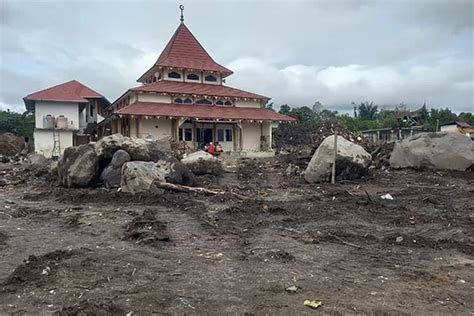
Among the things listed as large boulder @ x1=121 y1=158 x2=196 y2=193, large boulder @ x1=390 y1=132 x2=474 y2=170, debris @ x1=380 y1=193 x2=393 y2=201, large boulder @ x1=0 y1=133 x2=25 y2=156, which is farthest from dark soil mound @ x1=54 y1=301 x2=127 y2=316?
large boulder @ x1=0 y1=133 x2=25 y2=156

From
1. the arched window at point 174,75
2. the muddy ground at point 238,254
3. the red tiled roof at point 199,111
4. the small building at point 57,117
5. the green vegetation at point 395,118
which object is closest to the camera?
the muddy ground at point 238,254

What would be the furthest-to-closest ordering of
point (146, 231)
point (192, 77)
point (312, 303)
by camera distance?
1. point (192, 77)
2. point (146, 231)
3. point (312, 303)

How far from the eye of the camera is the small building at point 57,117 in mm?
33844

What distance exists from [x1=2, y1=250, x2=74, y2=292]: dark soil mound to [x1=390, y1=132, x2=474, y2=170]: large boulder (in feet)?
44.1

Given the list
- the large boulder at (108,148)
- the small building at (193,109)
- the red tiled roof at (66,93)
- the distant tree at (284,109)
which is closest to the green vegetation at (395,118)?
the distant tree at (284,109)

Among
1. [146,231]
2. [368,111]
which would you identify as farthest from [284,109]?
[146,231]

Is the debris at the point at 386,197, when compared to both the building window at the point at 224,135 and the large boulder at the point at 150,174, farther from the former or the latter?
the building window at the point at 224,135

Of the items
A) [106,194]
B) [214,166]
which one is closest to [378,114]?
[214,166]

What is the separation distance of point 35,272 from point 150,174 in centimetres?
714

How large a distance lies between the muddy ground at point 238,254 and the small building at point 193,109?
16569 mm

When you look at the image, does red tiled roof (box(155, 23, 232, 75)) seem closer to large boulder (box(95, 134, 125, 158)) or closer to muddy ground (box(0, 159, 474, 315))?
large boulder (box(95, 134, 125, 158))

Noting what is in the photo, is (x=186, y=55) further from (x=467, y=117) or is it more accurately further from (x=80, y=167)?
(x=467, y=117)

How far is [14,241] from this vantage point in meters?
7.33

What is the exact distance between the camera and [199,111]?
29.2 meters
